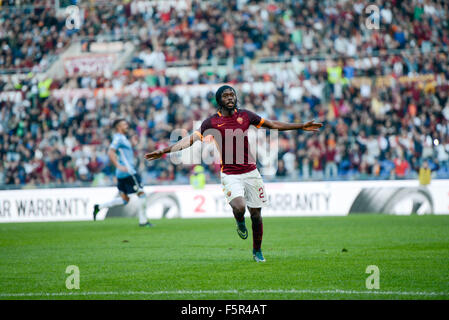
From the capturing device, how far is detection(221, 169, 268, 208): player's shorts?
10.5 metres

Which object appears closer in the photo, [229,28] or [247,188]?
[247,188]

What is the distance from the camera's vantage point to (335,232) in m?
16.2

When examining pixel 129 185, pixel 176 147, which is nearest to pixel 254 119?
pixel 176 147

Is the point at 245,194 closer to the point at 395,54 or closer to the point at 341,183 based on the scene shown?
the point at 341,183

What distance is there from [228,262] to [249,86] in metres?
18.4

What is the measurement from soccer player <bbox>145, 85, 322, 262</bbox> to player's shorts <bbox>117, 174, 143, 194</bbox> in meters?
8.56

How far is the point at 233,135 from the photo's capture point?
34.7 feet

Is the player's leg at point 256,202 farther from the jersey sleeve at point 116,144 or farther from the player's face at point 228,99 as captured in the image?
the jersey sleeve at point 116,144

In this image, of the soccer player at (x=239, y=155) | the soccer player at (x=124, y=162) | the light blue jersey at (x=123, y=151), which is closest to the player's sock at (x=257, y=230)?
the soccer player at (x=239, y=155)

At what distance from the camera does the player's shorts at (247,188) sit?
10.5 metres

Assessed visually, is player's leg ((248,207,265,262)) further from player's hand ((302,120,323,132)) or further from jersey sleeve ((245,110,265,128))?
player's hand ((302,120,323,132))

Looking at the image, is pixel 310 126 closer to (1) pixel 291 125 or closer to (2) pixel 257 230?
(1) pixel 291 125

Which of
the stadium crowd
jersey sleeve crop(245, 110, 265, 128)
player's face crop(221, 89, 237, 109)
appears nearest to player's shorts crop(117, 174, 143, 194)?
jersey sleeve crop(245, 110, 265, 128)

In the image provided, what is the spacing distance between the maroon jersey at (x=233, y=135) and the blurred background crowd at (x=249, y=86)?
1347cm
